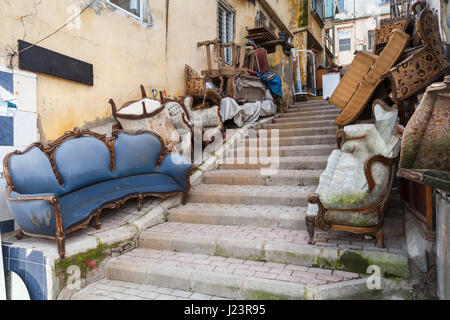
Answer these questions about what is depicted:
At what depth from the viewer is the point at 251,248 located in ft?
10.6

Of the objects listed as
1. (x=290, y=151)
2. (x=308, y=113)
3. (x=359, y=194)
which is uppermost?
(x=308, y=113)

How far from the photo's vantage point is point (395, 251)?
2.79 meters

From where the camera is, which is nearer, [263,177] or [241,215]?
[241,215]

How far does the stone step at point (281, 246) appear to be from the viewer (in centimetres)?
277

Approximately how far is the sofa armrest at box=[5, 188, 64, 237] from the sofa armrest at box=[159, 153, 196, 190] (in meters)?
1.81

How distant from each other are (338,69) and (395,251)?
12.1m

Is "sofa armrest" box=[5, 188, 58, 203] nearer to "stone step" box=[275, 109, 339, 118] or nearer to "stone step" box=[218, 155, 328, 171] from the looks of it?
"stone step" box=[218, 155, 328, 171]

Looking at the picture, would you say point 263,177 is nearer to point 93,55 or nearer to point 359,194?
point 359,194

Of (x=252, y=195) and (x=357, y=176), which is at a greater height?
(x=357, y=176)

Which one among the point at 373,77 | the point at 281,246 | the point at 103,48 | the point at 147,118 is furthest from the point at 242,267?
the point at 103,48

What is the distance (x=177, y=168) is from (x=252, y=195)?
1140 mm

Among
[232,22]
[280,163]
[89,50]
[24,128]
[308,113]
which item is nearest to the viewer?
[24,128]
